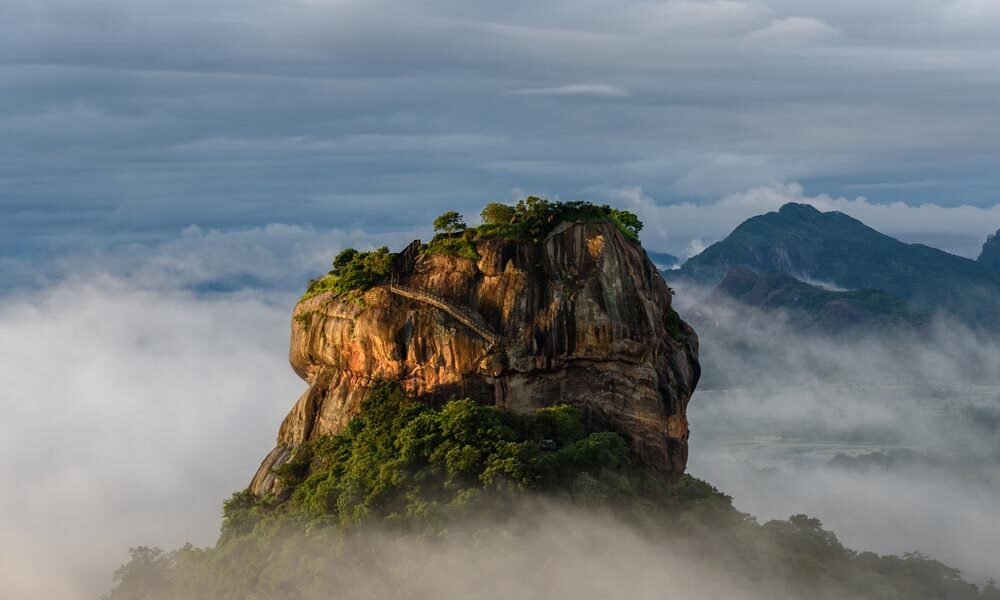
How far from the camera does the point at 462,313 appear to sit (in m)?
78.1

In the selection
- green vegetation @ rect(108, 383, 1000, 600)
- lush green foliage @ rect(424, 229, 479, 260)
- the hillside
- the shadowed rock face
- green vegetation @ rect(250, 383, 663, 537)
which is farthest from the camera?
lush green foliage @ rect(424, 229, 479, 260)

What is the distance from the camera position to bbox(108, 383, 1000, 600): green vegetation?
219ft

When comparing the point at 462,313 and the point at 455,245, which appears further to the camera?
the point at 455,245

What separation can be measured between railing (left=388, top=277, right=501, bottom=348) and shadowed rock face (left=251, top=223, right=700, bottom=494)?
85mm

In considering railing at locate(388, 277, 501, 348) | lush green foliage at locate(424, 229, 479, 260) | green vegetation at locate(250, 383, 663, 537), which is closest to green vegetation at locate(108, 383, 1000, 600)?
green vegetation at locate(250, 383, 663, 537)

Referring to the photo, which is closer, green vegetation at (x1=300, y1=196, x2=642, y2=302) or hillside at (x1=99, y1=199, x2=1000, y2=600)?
hillside at (x1=99, y1=199, x2=1000, y2=600)

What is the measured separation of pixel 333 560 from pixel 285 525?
6523 mm

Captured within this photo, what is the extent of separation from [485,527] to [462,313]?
48.5ft

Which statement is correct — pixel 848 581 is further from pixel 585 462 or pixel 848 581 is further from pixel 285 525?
pixel 285 525

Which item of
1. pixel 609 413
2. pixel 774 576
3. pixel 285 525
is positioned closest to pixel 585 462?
pixel 609 413

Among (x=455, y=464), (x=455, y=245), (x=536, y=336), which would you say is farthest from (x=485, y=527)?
(x=455, y=245)

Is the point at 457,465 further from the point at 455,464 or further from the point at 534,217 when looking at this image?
the point at 534,217

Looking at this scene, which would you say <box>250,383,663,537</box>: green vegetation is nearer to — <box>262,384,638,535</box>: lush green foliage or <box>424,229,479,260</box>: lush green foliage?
<box>262,384,638,535</box>: lush green foliage

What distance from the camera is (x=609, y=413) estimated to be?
7762 cm
